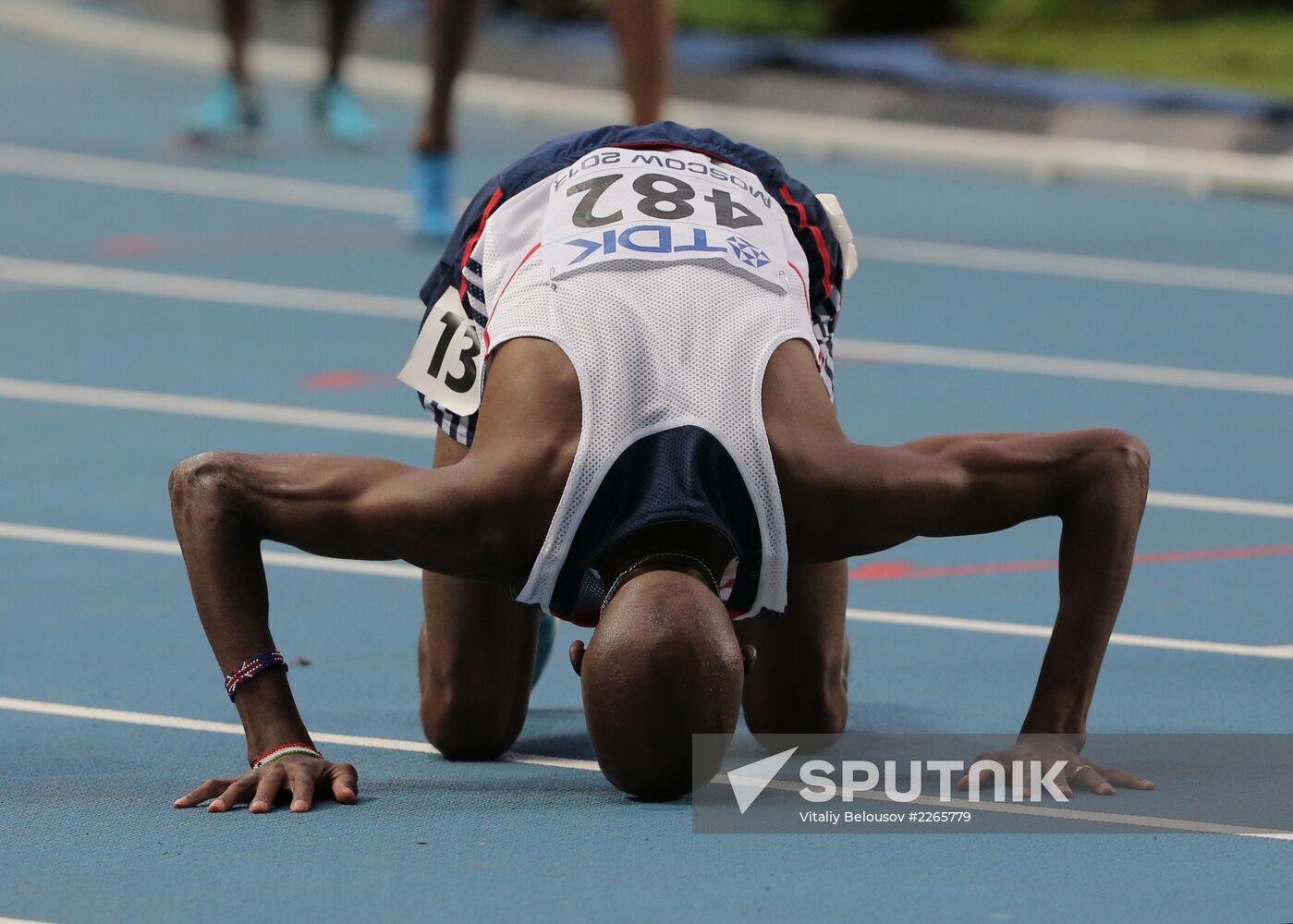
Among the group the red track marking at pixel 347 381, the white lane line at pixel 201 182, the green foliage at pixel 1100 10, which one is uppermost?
the green foliage at pixel 1100 10

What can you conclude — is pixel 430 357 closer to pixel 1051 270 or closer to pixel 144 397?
pixel 144 397

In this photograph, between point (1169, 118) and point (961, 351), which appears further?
point (1169, 118)

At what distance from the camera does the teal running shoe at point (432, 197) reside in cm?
916

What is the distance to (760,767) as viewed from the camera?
3809mm

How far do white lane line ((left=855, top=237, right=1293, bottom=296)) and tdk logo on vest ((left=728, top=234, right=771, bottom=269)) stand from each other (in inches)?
231

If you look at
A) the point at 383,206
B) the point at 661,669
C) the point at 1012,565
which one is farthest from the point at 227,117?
the point at 661,669

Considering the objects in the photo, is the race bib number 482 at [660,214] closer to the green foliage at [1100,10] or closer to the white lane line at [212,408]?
the white lane line at [212,408]

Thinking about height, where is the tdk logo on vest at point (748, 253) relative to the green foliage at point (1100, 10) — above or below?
below

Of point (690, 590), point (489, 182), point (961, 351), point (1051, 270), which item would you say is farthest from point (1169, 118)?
point (690, 590)

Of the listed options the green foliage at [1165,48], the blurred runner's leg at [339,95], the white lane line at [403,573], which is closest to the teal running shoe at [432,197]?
the blurred runner's leg at [339,95]

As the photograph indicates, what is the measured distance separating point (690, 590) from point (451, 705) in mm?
895

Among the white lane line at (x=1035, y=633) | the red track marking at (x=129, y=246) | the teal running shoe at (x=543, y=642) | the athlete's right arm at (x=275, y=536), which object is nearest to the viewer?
the athlete's right arm at (x=275, y=536)

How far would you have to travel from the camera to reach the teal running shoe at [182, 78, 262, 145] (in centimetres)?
1201

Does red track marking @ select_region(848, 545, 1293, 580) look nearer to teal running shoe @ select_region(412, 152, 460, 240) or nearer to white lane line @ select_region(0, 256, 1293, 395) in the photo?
white lane line @ select_region(0, 256, 1293, 395)
